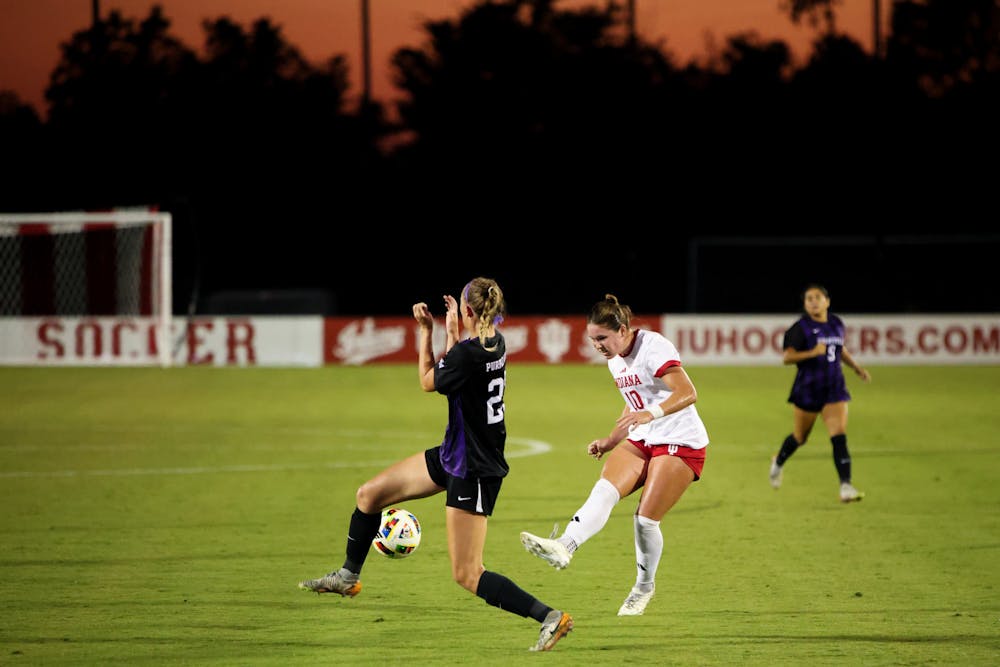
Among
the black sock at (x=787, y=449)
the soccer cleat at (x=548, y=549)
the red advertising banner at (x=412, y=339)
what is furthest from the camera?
the red advertising banner at (x=412, y=339)

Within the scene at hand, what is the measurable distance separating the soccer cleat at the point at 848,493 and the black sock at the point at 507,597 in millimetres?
6106

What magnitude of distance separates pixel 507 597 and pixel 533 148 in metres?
39.3

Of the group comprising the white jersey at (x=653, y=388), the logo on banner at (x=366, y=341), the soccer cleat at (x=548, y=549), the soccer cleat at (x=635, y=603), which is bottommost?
the logo on banner at (x=366, y=341)

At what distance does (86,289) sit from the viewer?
33.0 metres

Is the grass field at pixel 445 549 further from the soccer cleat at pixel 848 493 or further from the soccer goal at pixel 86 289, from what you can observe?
the soccer goal at pixel 86 289

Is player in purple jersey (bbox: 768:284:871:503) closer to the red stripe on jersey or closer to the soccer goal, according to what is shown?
the red stripe on jersey

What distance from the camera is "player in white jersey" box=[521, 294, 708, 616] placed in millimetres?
8227

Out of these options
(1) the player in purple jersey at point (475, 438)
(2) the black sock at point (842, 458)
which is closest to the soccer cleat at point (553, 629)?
(1) the player in purple jersey at point (475, 438)

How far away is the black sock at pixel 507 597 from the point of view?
739cm

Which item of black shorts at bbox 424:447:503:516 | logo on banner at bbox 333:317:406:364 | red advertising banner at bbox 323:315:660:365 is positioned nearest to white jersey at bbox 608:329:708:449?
black shorts at bbox 424:447:503:516

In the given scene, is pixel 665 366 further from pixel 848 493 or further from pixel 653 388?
pixel 848 493

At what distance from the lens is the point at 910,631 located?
26.2 feet

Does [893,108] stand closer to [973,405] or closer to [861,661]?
[973,405]

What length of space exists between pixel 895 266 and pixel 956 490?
25.3 metres
